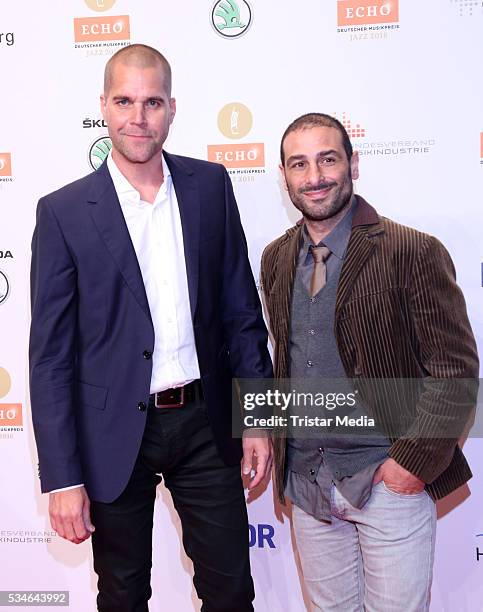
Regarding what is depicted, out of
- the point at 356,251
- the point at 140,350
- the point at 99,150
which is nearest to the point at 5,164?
the point at 99,150

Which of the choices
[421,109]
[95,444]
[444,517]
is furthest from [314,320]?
[444,517]

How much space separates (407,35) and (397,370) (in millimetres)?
1473

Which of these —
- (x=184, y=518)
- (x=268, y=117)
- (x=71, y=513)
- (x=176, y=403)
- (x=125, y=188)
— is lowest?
(x=184, y=518)

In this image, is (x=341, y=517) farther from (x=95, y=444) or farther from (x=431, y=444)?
(x=95, y=444)

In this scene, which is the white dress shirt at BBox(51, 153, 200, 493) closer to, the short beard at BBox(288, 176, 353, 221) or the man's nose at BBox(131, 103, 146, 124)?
the man's nose at BBox(131, 103, 146, 124)

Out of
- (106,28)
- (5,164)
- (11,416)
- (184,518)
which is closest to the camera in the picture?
(184,518)

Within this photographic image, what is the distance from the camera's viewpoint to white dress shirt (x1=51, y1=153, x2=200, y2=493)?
200 centimetres

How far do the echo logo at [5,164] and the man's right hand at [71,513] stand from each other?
150cm

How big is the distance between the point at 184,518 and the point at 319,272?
36.9 inches

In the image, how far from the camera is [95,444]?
201 cm

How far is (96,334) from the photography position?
6.52 ft

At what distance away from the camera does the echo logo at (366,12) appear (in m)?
2.61

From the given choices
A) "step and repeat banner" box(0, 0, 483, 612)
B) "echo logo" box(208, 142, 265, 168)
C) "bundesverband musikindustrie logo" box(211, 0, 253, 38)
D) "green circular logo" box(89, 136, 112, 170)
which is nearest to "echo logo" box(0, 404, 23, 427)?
"step and repeat banner" box(0, 0, 483, 612)

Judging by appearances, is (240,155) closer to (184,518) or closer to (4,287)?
(4,287)
